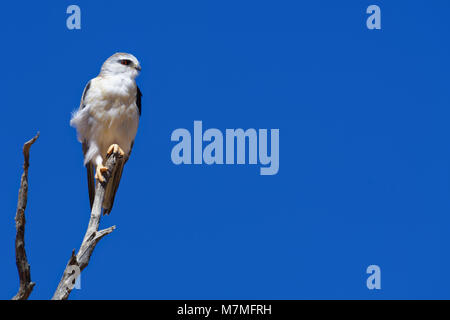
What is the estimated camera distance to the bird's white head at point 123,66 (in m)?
10.6

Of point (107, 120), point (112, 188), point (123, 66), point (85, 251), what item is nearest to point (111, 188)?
point (112, 188)

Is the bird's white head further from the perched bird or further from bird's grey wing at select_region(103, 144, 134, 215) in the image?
bird's grey wing at select_region(103, 144, 134, 215)

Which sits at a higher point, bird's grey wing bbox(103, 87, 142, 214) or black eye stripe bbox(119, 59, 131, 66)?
black eye stripe bbox(119, 59, 131, 66)

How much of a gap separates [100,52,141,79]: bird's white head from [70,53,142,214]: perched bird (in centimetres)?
2

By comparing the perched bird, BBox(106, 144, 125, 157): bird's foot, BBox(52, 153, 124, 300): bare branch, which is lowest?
BBox(52, 153, 124, 300): bare branch

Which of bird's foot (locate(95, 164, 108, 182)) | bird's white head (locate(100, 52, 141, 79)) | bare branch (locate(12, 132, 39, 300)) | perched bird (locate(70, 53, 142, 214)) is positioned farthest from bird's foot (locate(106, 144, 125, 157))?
bare branch (locate(12, 132, 39, 300))

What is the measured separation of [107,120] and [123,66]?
103cm

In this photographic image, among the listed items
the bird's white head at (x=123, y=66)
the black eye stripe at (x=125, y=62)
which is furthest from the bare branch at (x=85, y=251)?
the black eye stripe at (x=125, y=62)

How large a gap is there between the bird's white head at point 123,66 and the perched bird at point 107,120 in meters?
0.02

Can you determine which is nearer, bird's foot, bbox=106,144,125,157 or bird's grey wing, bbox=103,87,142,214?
bird's foot, bbox=106,144,125,157

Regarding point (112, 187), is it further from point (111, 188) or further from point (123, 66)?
point (123, 66)

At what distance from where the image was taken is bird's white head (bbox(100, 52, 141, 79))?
10.6 metres
